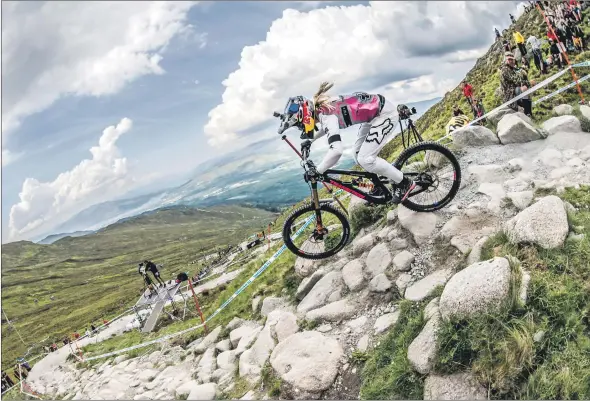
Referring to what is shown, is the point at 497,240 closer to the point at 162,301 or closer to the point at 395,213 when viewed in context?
the point at 395,213

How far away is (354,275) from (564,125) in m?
8.18

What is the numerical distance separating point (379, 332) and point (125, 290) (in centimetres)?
15890

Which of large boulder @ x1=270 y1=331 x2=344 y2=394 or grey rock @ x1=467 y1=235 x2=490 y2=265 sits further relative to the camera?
grey rock @ x1=467 y1=235 x2=490 y2=265

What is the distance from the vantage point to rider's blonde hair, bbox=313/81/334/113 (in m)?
9.48

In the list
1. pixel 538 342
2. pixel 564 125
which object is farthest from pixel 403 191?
pixel 564 125

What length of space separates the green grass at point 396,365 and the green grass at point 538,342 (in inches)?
21.3

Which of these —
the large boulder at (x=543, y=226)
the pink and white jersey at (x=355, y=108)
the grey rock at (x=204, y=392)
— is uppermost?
the pink and white jersey at (x=355, y=108)

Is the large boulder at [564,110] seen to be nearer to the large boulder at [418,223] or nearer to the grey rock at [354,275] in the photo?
the large boulder at [418,223]

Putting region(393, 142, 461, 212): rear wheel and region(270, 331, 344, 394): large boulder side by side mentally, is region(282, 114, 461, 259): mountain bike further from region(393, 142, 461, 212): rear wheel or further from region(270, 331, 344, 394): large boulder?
region(270, 331, 344, 394): large boulder

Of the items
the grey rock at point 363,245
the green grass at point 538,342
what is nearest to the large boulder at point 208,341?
the grey rock at point 363,245

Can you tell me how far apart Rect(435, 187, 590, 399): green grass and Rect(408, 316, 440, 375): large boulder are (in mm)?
135

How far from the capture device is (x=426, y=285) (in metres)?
7.98

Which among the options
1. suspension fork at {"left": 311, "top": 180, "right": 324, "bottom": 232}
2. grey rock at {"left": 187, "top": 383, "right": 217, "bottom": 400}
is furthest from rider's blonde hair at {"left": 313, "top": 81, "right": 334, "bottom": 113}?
grey rock at {"left": 187, "top": 383, "right": 217, "bottom": 400}

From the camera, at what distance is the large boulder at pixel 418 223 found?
9508mm
